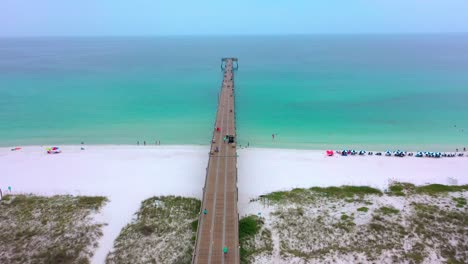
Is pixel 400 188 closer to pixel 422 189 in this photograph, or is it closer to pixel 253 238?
pixel 422 189

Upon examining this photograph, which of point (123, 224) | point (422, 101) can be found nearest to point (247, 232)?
point (123, 224)

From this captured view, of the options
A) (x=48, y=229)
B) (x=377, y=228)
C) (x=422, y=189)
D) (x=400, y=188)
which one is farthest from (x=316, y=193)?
(x=48, y=229)

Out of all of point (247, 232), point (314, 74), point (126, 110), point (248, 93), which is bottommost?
point (247, 232)

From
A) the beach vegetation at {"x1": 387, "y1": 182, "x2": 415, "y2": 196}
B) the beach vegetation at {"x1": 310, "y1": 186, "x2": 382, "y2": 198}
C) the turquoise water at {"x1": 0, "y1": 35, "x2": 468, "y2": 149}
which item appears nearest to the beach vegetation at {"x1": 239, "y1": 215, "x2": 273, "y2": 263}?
the beach vegetation at {"x1": 310, "y1": 186, "x2": 382, "y2": 198}

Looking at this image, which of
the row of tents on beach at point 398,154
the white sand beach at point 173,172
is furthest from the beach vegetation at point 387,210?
the row of tents on beach at point 398,154

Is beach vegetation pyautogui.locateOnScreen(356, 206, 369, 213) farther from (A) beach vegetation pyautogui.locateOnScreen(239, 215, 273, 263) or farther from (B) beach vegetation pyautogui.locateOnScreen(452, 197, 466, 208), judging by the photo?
(A) beach vegetation pyautogui.locateOnScreen(239, 215, 273, 263)

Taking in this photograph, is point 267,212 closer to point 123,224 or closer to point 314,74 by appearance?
point 123,224
